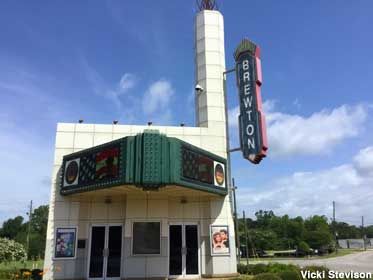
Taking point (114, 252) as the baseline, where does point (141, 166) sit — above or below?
above

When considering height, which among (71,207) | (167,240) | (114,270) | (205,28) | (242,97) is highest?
(205,28)

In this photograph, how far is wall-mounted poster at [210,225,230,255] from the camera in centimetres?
2064

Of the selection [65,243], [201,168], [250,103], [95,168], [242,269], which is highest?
[250,103]

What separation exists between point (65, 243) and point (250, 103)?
514 inches

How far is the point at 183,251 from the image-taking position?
2042 cm

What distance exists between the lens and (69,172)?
20016 mm

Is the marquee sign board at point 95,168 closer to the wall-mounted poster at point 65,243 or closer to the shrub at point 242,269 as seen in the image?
the wall-mounted poster at point 65,243

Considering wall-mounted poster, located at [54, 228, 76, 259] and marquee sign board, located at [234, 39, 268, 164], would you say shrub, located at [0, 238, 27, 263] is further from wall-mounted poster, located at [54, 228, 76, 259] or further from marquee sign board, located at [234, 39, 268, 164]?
marquee sign board, located at [234, 39, 268, 164]

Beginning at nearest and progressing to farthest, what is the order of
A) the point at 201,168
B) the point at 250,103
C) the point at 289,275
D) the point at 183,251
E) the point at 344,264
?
the point at 289,275 < the point at 201,168 < the point at 183,251 < the point at 250,103 < the point at 344,264

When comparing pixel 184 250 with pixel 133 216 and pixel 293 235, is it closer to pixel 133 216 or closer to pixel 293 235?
pixel 133 216

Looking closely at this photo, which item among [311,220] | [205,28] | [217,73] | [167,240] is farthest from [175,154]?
[311,220]

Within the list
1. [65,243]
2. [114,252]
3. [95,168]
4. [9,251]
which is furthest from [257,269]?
[9,251]

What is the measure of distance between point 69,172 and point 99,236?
3867mm

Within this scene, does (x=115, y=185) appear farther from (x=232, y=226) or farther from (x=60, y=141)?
(x=232, y=226)
